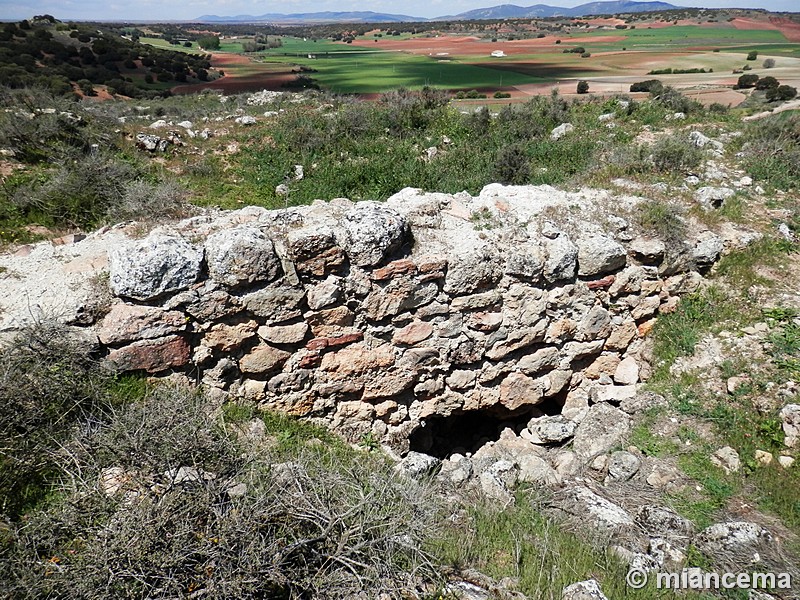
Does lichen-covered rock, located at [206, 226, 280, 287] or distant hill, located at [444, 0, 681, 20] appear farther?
Answer: distant hill, located at [444, 0, 681, 20]

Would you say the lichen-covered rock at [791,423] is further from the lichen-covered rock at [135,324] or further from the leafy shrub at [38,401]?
the leafy shrub at [38,401]

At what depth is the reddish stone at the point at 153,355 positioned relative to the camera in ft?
14.0

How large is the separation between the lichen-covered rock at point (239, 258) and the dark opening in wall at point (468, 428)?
3.04 meters

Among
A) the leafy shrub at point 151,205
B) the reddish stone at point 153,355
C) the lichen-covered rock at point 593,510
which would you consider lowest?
the lichen-covered rock at point 593,510

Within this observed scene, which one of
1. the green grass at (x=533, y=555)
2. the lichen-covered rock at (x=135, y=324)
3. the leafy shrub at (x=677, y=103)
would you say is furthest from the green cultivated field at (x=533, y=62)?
the green grass at (x=533, y=555)

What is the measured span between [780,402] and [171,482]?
6047 mm

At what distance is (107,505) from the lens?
273cm

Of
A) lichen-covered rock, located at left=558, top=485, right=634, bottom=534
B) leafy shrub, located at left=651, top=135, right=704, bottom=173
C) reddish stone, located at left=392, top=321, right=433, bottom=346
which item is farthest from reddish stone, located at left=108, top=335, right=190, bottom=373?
leafy shrub, located at left=651, top=135, right=704, bottom=173

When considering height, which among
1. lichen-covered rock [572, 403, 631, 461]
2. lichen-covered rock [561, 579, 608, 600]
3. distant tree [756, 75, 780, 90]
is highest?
distant tree [756, 75, 780, 90]

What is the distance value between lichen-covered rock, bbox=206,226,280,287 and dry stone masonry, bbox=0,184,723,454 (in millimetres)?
21

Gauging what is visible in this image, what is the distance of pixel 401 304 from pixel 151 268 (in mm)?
2588

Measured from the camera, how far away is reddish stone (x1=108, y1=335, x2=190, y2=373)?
425cm

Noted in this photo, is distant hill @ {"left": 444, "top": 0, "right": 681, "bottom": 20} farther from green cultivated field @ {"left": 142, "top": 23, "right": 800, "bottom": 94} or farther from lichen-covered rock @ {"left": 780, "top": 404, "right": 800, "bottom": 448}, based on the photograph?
lichen-covered rock @ {"left": 780, "top": 404, "right": 800, "bottom": 448}

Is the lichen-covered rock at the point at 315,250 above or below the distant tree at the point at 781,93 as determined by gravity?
below
